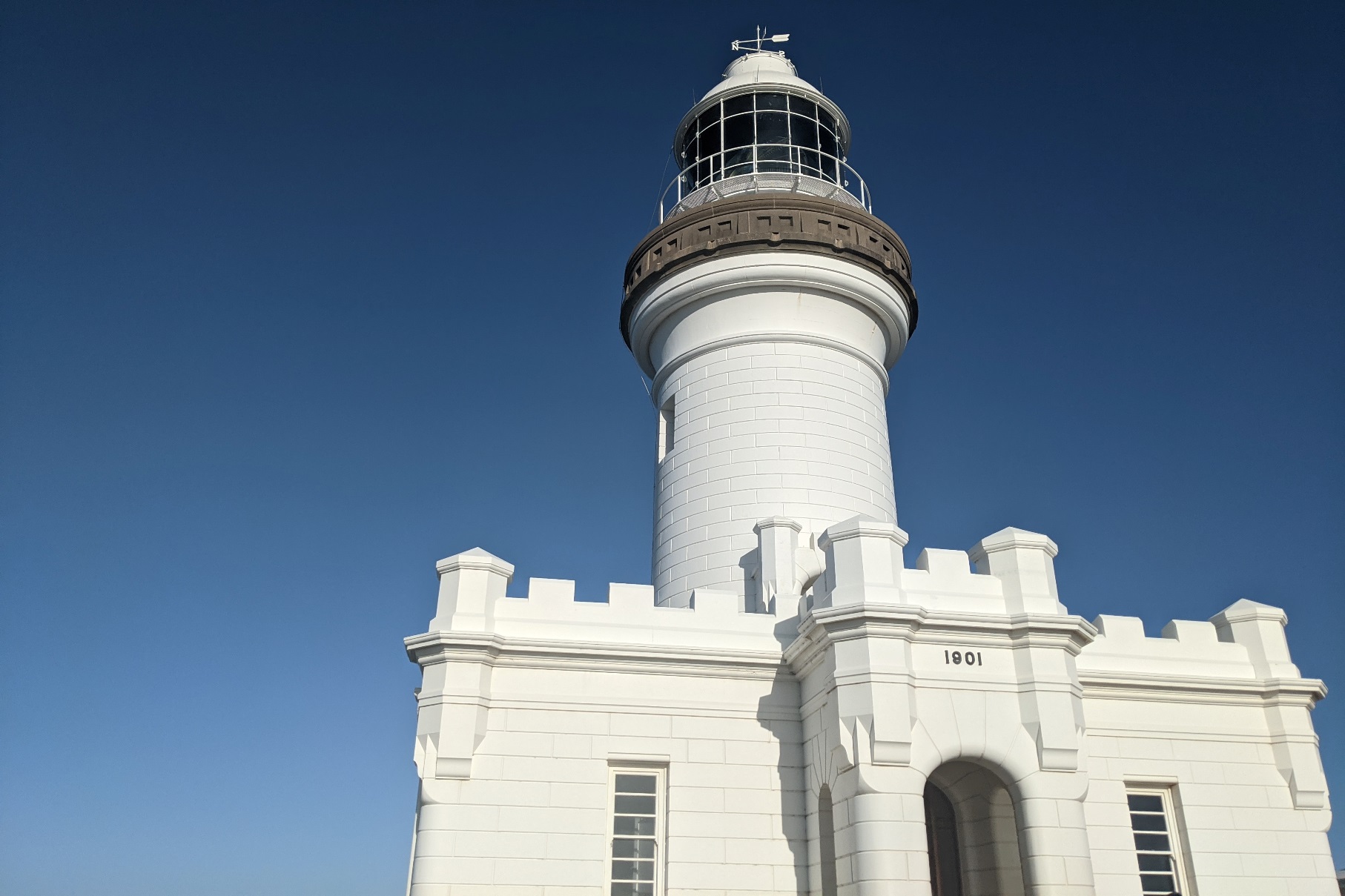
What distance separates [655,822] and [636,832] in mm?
256

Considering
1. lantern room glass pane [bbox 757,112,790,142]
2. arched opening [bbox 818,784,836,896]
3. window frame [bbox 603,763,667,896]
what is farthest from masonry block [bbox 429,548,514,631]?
lantern room glass pane [bbox 757,112,790,142]

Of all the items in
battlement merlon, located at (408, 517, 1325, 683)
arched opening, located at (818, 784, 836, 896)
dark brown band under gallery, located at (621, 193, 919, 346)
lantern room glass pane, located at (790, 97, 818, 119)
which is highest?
lantern room glass pane, located at (790, 97, 818, 119)

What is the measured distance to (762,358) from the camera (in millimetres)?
17281

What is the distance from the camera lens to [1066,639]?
38.1 feet

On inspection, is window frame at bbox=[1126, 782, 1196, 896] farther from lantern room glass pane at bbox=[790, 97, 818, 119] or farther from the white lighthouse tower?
lantern room glass pane at bbox=[790, 97, 818, 119]

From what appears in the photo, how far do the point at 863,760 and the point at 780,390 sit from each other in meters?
7.60

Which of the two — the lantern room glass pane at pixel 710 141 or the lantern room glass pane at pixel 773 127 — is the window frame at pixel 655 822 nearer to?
the lantern room glass pane at pixel 773 127

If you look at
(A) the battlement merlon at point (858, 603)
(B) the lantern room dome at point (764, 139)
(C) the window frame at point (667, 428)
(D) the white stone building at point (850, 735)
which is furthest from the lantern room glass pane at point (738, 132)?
(A) the battlement merlon at point (858, 603)

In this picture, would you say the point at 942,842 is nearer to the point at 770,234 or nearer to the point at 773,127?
the point at 770,234

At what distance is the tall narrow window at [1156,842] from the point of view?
12539 mm

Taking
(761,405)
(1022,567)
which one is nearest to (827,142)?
(761,405)

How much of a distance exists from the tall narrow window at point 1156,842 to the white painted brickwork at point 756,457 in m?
5.76

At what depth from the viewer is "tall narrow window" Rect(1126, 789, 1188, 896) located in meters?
12.5

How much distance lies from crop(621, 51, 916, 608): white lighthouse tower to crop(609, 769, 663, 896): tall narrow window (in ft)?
11.2
